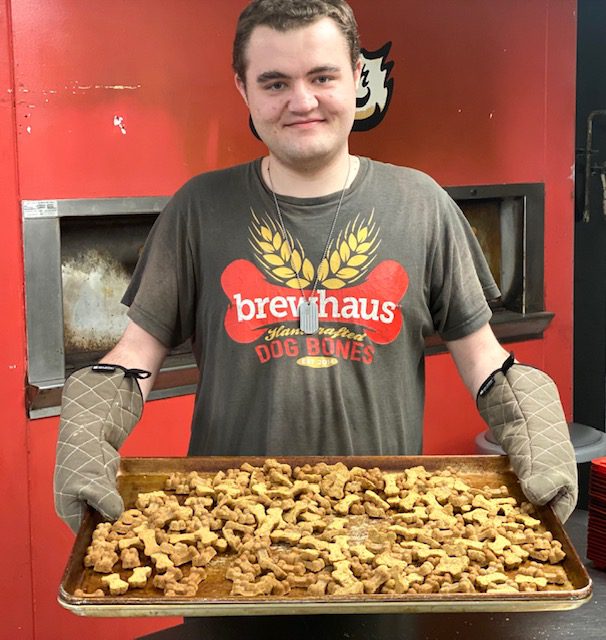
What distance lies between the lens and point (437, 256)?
208 cm

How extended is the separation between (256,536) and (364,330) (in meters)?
0.52

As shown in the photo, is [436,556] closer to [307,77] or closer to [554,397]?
[554,397]

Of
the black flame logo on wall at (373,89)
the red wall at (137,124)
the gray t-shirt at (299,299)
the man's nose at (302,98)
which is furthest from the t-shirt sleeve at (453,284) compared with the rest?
the black flame logo on wall at (373,89)

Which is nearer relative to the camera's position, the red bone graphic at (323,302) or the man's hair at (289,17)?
the man's hair at (289,17)

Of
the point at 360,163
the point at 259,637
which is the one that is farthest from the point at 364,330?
the point at 259,637

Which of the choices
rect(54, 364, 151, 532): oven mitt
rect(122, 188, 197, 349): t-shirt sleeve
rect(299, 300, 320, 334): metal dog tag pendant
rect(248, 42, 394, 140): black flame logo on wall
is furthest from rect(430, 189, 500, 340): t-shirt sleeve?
rect(248, 42, 394, 140): black flame logo on wall

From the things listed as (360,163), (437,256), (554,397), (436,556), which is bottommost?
(436,556)

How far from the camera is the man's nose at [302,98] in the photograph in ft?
6.21

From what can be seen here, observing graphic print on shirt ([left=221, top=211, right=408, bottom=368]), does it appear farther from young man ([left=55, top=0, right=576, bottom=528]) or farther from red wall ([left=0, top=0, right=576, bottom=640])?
red wall ([left=0, top=0, right=576, bottom=640])

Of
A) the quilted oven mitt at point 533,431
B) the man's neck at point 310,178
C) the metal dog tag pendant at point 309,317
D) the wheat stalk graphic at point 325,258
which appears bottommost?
the quilted oven mitt at point 533,431

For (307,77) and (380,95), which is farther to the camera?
(380,95)

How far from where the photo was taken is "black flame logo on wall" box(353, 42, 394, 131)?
3463 mm

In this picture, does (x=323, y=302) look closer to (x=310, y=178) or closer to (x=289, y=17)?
(x=310, y=178)

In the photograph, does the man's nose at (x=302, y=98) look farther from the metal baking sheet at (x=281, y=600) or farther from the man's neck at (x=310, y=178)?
the metal baking sheet at (x=281, y=600)
